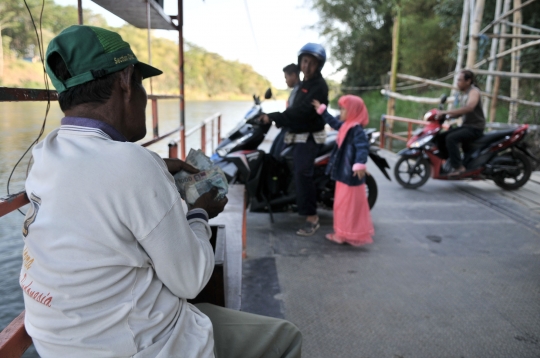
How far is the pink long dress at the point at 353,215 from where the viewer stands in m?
3.65

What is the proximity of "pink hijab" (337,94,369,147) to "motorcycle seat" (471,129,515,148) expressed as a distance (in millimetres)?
2817

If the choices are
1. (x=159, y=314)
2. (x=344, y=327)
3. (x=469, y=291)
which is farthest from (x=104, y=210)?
(x=469, y=291)

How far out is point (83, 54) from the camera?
110 centimetres

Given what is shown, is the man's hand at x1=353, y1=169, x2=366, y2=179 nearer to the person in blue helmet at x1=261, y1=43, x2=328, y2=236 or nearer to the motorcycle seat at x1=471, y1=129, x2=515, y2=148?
the person in blue helmet at x1=261, y1=43, x2=328, y2=236

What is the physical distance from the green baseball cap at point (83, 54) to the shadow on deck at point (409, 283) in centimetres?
176

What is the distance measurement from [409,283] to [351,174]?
100cm

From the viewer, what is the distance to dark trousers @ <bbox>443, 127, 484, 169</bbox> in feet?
18.5

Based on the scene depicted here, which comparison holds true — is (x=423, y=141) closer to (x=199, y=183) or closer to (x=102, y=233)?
(x=199, y=183)

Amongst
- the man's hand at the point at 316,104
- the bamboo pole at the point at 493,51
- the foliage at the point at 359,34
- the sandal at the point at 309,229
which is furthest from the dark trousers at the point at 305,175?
the foliage at the point at 359,34

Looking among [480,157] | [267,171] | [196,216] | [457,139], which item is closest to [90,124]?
[196,216]

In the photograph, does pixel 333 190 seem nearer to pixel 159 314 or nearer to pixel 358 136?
pixel 358 136

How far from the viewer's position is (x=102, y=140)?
1.07 m

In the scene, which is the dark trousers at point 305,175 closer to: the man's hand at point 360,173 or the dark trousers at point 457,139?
the man's hand at point 360,173

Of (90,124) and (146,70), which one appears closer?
(90,124)
